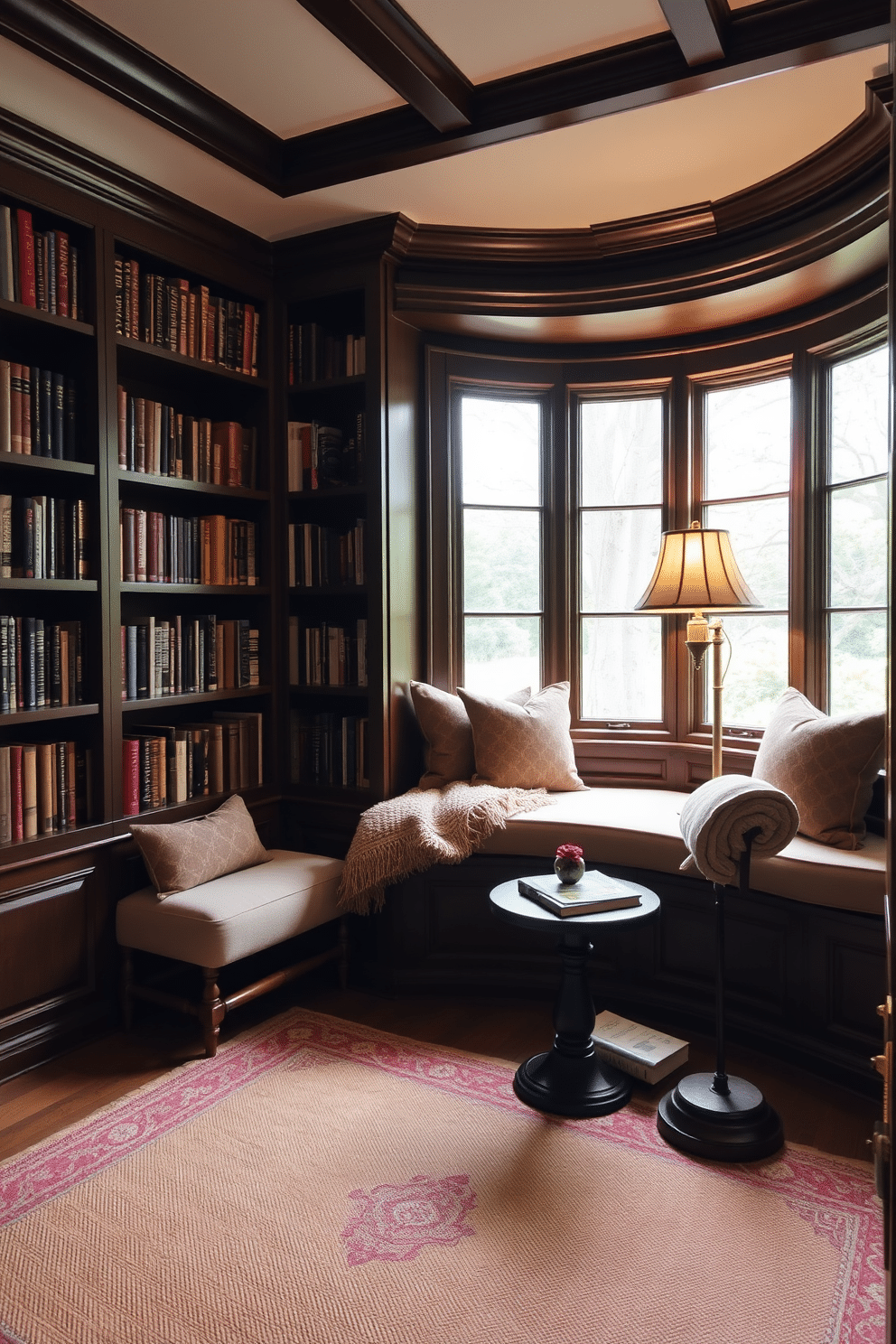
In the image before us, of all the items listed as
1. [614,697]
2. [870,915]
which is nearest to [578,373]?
[614,697]

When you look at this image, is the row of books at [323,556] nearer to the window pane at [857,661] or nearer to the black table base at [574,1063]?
the black table base at [574,1063]

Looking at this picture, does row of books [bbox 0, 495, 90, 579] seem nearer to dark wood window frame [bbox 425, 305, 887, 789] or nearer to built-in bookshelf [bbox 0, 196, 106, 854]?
built-in bookshelf [bbox 0, 196, 106, 854]

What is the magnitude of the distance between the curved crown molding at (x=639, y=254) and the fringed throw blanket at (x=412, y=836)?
6.38 feet

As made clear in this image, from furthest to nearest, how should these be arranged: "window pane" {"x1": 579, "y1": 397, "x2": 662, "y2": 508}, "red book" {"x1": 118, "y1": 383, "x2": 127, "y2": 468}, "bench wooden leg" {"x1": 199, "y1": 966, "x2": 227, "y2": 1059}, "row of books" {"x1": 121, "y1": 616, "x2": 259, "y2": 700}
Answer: "window pane" {"x1": 579, "y1": 397, "x2": 662, "y2": 508}
"row of books" {"x1": 121, "y1": 616, "x2": 259, "y2": 700}
"red book" {"x1": 118, "y1": 383, "x2": 127, "y2": 468}
"bench wooden leg" {"x1": 199, "y1": 966, "x2": 227, "y2": 1059}

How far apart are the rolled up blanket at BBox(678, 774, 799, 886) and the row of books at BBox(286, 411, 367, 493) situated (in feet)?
6.75

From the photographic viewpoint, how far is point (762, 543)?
376 centimetres

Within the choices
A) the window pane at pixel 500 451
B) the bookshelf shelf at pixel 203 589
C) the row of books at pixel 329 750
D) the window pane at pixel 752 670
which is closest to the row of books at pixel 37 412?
the bookshelf shelf at pixel 203 589

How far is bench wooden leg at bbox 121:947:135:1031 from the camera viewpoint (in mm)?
3143

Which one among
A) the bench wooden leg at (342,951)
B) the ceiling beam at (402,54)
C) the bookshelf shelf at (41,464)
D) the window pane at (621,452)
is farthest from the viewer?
the window pane at (621,452)

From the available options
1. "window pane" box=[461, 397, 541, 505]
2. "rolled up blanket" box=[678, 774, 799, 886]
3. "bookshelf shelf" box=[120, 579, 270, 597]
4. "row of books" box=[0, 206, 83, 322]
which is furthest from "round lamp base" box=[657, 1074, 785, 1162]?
"row of books" box=[0, 206, 83, 322]

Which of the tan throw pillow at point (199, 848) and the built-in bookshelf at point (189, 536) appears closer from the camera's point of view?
the tan throw pillow at point (199, 848)

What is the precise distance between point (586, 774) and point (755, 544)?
3.96 ft

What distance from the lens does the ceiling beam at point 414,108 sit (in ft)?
7.73

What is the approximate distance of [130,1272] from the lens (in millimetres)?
1993
